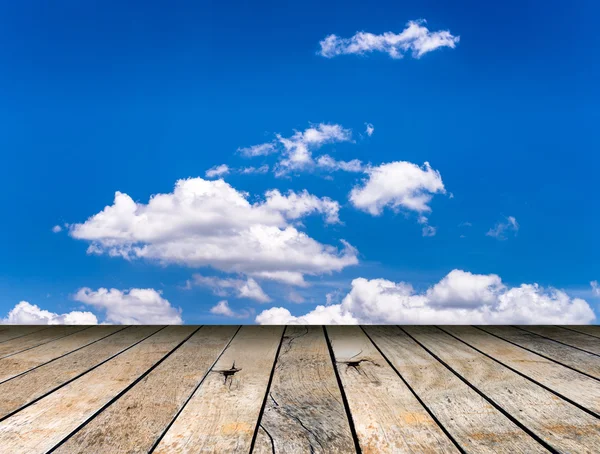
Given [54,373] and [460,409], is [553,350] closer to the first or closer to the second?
[460,409]

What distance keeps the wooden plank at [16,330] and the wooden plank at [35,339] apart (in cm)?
5

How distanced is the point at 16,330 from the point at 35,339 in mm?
383

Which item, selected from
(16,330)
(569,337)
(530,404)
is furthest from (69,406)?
(569,337)

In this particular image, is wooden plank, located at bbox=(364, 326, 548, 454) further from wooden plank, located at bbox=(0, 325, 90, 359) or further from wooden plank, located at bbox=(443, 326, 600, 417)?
wooden plank, located at bbox=(0, 325, 90, 359)

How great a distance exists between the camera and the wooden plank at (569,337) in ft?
6.76

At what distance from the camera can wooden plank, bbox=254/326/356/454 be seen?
95 centimetres

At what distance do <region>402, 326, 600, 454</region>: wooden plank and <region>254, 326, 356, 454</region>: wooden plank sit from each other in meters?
0.41

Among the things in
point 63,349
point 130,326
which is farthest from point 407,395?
point 130,326

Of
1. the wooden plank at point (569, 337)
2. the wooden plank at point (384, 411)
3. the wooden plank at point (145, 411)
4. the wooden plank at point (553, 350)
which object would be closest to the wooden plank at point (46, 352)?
the wooden plank at point (145, 411)

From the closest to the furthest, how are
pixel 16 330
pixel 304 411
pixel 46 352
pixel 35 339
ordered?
pixel 304 411
pixel 46 352
pixel 35 339
pixel 16 330

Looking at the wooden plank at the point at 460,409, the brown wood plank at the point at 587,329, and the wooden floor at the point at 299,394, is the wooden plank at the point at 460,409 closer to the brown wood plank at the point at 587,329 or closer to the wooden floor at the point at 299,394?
the wooden floor at the point at 299,394

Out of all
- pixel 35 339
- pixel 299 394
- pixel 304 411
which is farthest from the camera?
pixel 35 339

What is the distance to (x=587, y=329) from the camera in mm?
2580

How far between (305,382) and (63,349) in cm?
112
